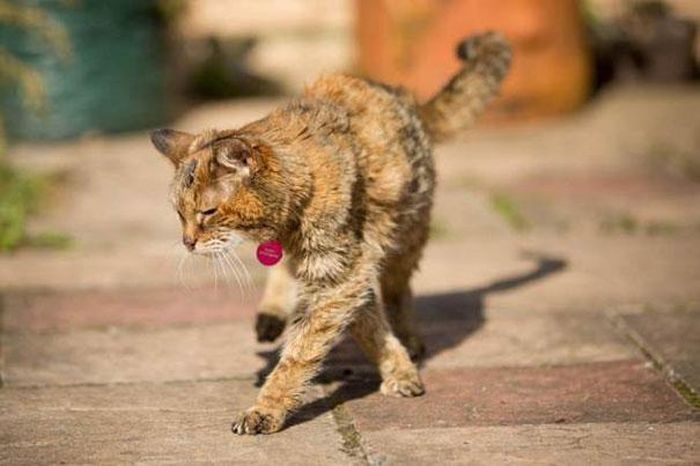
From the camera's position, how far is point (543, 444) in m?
4.33

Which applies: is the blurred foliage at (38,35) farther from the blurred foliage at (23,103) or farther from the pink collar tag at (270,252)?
the pink collar tag at (270,252)

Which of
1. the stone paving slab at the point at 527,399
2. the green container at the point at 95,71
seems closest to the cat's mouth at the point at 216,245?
the stone paving slab at the point at 527,399

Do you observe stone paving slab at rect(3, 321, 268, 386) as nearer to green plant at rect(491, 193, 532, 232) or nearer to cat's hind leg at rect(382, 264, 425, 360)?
cat's hind leg at rect(382, 264, 425, 360)

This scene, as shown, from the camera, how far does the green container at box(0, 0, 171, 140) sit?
378 inches

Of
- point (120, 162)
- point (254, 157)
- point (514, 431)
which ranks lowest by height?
point (120, 162)

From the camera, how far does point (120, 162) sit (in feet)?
30.3

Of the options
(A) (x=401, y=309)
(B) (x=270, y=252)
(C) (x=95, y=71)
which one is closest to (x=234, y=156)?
(B) (x=270, y=252)

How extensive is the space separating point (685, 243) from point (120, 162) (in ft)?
12.8

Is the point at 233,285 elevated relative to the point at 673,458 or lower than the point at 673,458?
lower

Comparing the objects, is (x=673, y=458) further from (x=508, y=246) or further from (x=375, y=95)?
(x=508, y=246)

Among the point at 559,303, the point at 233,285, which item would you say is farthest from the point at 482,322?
the point at 233,285

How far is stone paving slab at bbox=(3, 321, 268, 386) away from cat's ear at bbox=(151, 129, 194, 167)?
35.3 inches

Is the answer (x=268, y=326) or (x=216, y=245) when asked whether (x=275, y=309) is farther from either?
(x=216, y=245)

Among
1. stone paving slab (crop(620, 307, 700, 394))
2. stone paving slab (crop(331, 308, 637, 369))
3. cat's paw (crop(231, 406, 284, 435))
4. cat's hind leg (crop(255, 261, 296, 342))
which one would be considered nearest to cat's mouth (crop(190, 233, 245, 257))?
cat's paw (crop(231, 406, 284, 435))
